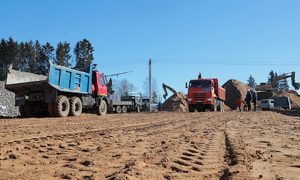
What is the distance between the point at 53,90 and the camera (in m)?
16.8

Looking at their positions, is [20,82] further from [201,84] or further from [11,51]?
[11,51]

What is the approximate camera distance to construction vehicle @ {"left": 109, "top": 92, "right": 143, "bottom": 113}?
110 feet

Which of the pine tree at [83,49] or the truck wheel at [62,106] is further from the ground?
the pine tree at [83,49]

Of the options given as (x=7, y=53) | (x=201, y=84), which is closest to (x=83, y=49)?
(x=7, y=53)

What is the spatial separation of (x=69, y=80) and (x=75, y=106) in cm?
139

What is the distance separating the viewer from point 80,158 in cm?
559

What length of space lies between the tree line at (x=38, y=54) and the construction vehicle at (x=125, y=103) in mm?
26440

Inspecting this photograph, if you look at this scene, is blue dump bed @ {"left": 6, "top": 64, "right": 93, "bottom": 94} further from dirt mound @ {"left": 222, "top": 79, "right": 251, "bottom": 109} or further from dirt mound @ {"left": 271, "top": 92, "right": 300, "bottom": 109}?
dirt mound @ {"left": 271, "top": 92, "right": 300, "bottom": 109}

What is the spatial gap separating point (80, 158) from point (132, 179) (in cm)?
159

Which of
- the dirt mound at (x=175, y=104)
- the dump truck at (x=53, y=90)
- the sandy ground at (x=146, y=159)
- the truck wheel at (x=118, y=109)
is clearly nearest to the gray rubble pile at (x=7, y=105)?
the dump truck at (x=53, y=90)

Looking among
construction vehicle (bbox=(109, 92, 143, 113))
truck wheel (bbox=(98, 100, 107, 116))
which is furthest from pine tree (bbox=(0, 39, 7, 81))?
truck wheel (bbox=(98, 100, 107, 116))

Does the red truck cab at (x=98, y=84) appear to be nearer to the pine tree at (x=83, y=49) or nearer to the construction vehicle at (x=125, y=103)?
the construction vehicle at (x=125, y=103)

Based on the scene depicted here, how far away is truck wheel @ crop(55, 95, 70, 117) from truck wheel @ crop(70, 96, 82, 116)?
1.28ft

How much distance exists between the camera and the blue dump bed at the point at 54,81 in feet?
54.3
